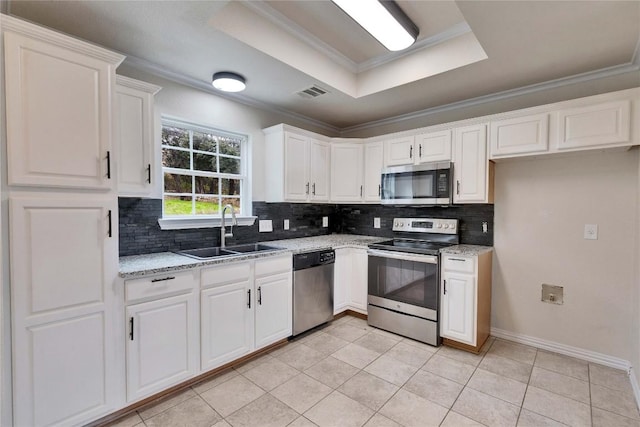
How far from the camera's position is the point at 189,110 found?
2.75 metres

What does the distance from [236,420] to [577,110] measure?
11.1ft

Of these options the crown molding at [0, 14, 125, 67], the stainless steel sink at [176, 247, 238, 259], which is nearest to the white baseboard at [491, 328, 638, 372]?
the stainless steel sink at [176, 247, 238, 259]

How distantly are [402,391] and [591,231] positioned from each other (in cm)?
215

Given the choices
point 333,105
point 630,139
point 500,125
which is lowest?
point 630,139

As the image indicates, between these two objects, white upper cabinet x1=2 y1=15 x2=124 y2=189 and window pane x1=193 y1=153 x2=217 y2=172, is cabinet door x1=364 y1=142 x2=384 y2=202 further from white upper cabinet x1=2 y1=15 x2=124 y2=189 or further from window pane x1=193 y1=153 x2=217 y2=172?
white upper cabinet x1=2 y1=15 x2=124 y2=189

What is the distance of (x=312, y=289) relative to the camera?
3047 mm

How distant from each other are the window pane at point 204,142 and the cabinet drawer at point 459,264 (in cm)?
257

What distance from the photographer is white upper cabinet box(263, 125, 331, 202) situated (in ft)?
10.7

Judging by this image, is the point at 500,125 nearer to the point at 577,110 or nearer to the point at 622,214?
the point at 577,110

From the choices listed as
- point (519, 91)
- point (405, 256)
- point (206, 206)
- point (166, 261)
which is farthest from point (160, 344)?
point (519, 91)

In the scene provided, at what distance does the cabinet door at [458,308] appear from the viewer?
2.65 meters

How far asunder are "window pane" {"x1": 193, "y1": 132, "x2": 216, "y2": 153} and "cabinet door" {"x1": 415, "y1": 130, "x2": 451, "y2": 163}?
219 centimetres

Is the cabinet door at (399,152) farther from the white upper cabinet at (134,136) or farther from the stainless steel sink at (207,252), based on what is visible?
the white upper cabinet at (134,136)

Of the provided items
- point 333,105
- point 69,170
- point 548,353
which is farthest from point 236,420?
point 333,105
